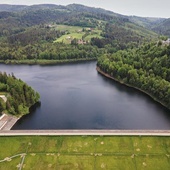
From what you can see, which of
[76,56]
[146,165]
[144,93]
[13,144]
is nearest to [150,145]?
[146,165]

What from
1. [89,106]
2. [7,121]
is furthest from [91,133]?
[7,121]

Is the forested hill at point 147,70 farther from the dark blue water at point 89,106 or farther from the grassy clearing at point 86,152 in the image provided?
the grassy clearing at point 86,152

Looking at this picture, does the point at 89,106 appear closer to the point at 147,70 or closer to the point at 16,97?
the point at 16,97

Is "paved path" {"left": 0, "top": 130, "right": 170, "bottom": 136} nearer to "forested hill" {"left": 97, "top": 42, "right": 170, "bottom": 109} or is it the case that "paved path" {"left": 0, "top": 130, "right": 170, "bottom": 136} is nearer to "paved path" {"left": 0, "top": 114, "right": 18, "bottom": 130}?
"paved path" {"left": 0, "top": 114, "right": 18, "bottom": 130}

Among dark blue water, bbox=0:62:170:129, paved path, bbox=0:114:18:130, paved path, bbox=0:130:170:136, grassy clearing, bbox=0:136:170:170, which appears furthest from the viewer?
dark blue water, bbox=0:62:170:129

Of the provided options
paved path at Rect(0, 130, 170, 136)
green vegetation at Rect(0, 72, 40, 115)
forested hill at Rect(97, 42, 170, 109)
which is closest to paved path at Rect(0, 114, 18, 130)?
green vegetation at Rect(0, 72, 40, 115)

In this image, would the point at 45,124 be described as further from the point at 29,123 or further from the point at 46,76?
the point at 46,76

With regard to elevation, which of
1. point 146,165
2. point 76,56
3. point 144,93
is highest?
point 146,165
